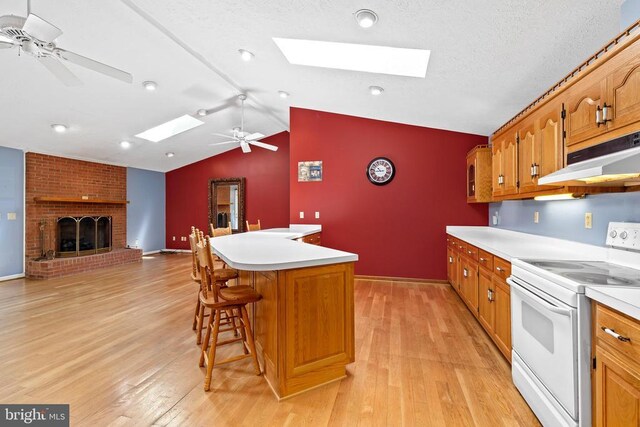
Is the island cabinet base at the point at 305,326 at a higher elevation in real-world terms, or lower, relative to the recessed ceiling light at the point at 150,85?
lower

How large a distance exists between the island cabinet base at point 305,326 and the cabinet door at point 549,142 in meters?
1.63

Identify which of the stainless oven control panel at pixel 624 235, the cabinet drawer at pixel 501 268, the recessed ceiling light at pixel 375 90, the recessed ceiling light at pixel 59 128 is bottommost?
the cabinet drawer at pixel 501 268

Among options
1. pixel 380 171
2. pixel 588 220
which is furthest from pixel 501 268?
pixel 380 171

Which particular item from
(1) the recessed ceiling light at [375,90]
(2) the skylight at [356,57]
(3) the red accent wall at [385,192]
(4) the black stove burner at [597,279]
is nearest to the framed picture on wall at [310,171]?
(3) the red accent wall at [385,192]

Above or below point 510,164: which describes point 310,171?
above

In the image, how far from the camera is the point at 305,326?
190 centimetres

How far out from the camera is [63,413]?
172 cm

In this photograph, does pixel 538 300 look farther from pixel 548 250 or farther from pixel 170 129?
pixel 170 129

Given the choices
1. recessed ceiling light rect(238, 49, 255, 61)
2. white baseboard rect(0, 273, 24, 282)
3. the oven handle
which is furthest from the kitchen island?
white baseboard rect(0, 273, 24, 282)

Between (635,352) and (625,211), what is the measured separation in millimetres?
1250

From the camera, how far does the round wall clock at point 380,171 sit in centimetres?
477

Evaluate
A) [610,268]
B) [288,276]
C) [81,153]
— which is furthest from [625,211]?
[81,153]

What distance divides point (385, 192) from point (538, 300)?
334cm

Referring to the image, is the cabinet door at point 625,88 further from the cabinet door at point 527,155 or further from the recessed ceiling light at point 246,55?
the recessed ceiling light at point 246,55
